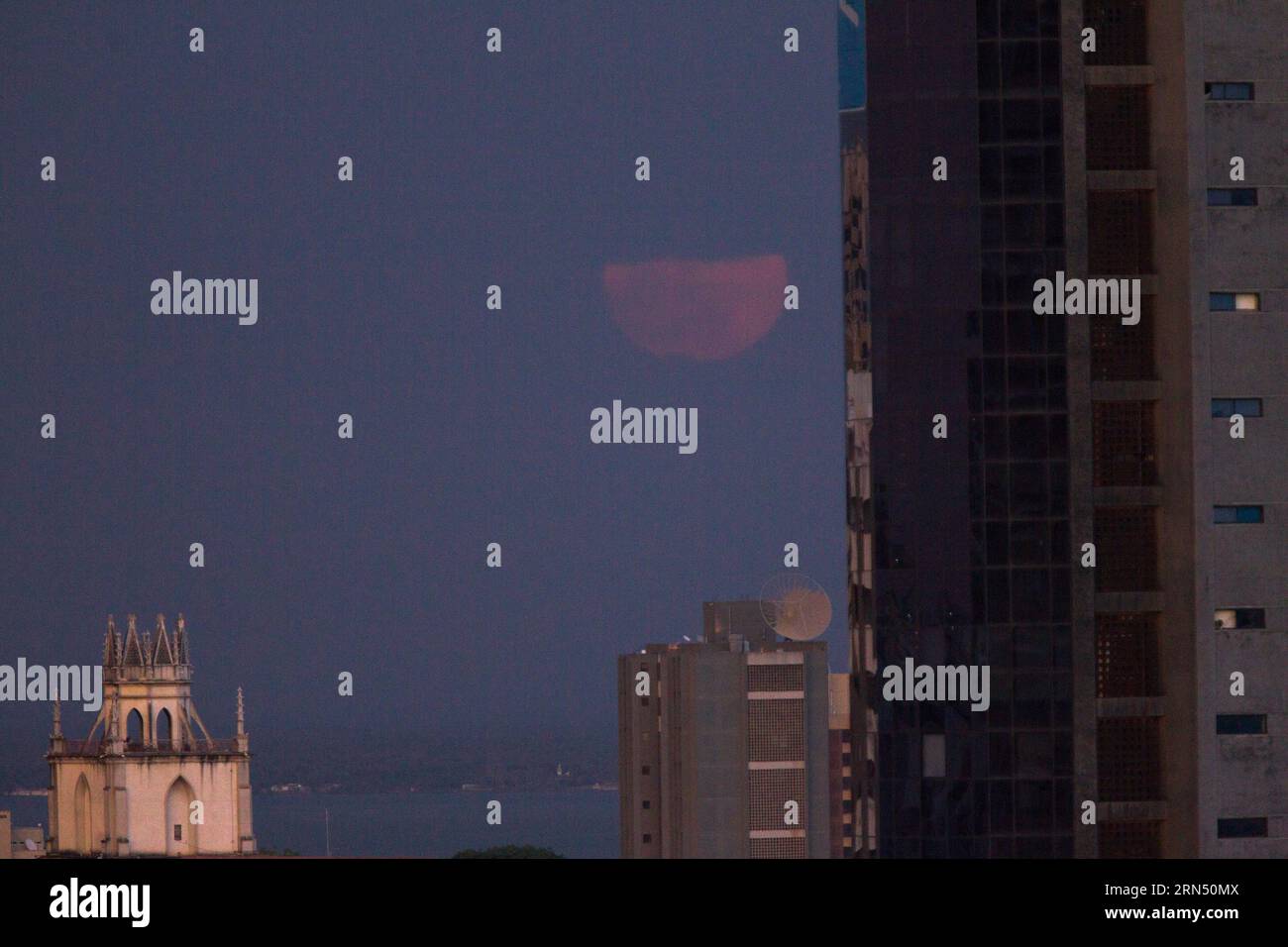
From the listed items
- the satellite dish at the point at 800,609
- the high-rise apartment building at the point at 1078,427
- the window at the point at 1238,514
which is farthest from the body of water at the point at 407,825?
the window at the point at 1238,514

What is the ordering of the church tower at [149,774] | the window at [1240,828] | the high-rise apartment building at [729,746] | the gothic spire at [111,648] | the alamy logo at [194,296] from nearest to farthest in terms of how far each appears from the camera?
the alamy logo at [194,296], the window at [1240,828], the high-rise apartment building at [729,746], the gothic spire at [111,648], the church tower at [149,774]

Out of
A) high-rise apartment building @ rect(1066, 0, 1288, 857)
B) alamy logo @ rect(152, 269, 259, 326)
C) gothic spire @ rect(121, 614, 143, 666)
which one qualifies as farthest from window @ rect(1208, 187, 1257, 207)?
gothic spire @ rect(121, 614, 143, 666)

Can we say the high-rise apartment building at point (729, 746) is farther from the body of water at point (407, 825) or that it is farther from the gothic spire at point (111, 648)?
the gothic spire at point (111, 648)

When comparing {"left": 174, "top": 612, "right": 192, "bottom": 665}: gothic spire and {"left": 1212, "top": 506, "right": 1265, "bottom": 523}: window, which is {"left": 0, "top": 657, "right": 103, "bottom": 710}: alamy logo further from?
{"left": 1212, "top": 506, "right": 1265, "bottom": 523}: window

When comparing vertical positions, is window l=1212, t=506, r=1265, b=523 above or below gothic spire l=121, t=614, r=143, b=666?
below

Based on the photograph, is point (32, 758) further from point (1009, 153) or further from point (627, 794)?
point (1009, 153)
